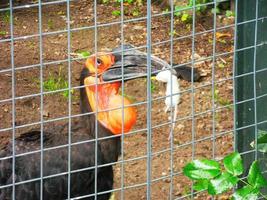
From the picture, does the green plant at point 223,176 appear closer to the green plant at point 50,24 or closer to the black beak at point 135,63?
the black beak at point 135,63

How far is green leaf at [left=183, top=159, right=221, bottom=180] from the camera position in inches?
98.3

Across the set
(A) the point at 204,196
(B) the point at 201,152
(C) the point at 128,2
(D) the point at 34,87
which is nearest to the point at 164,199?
(A) the point at 204,196

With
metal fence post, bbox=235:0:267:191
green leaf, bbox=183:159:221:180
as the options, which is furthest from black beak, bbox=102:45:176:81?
green leaf, bbox=183:159:221:180

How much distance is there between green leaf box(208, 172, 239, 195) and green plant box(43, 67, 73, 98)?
262cm

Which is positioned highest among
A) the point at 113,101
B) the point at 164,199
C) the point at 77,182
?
the point at 113,101

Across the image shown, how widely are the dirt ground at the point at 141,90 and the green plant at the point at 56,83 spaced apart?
0.05 m

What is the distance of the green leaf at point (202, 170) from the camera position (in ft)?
8.20

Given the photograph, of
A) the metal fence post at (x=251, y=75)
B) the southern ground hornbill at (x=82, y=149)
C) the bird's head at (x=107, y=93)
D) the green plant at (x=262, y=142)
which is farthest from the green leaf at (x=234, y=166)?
the bird's head at (x=107, y=93)

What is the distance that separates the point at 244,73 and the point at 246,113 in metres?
0.18

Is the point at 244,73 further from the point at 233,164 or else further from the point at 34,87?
the point at 34,87

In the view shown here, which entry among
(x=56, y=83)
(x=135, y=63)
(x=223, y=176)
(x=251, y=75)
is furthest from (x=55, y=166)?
(x=56, y=83)

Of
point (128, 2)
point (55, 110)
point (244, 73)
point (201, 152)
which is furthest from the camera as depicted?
point (128, 2)

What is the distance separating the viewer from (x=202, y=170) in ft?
8.22

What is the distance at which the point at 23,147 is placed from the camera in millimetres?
3432
